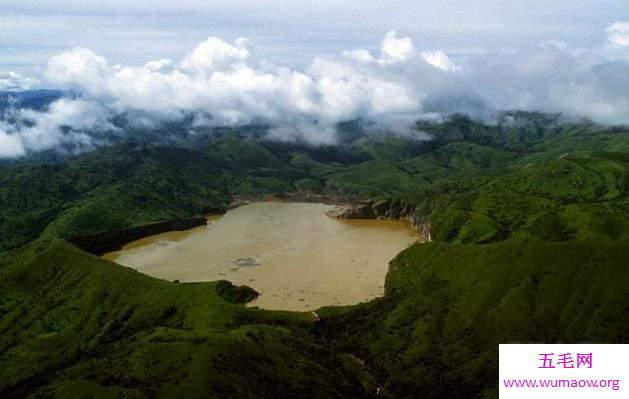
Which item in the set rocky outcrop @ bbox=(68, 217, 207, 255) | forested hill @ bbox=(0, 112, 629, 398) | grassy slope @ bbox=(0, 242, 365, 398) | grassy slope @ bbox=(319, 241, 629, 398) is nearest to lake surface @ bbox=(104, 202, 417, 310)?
rocky outcrop @ bbox=(68, 217, 207, 255)

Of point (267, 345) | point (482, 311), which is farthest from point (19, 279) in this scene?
point (482, 311)

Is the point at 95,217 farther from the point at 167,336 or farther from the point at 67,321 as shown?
the point at 167,336

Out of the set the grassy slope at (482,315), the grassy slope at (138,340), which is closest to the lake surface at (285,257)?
the grassy slope at (138,340)

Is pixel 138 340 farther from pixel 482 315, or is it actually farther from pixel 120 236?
pixel 120 236

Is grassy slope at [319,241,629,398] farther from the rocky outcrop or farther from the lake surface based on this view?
the rocky outcrop

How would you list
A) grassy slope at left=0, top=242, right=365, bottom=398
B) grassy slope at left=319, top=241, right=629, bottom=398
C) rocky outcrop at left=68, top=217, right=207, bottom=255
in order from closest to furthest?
grassy slope at left=0, top=242, right=365, bottom=398, grassy slope at left=319, top=241, right=629, bottom=398, rocky outcrop at left=68, top=217, right=207, bottom=255

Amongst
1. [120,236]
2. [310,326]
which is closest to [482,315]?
Result: [310,326]
